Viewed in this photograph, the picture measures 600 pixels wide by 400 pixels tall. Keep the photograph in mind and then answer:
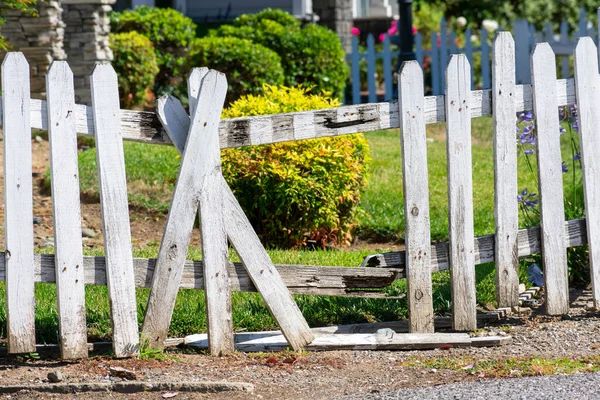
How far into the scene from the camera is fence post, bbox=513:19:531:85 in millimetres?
14398

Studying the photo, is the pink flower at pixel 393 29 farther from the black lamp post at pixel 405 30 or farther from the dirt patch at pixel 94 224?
the dirt patch at pixel 94 224

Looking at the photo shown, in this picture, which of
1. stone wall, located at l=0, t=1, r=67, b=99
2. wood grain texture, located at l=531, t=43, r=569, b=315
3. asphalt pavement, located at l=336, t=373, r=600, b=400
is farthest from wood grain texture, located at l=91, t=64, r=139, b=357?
stone wall, located at l=0, t=1, r=67, b=99

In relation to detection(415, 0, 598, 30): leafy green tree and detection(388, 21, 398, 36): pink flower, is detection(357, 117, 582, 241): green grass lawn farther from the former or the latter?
detection(415, 0, 598, 30): leafy green tree

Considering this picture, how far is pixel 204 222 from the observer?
4.30m

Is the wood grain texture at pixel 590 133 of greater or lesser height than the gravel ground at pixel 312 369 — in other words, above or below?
above

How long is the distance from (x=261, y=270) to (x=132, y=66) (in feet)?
26.1

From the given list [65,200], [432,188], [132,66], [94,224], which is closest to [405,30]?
[132,66]

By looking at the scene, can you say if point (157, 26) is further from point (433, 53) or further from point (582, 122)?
point (582, 122)

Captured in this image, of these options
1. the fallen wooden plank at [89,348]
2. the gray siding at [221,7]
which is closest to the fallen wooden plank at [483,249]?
the fallen wooden plank at [89,348]

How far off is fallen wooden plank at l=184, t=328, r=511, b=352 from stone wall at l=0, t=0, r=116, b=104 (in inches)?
274

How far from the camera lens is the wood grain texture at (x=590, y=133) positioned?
4.90m

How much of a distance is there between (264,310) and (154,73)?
7731 mm

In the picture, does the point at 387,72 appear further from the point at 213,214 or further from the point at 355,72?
the point at 213,214

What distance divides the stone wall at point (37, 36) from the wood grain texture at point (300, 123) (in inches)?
267
